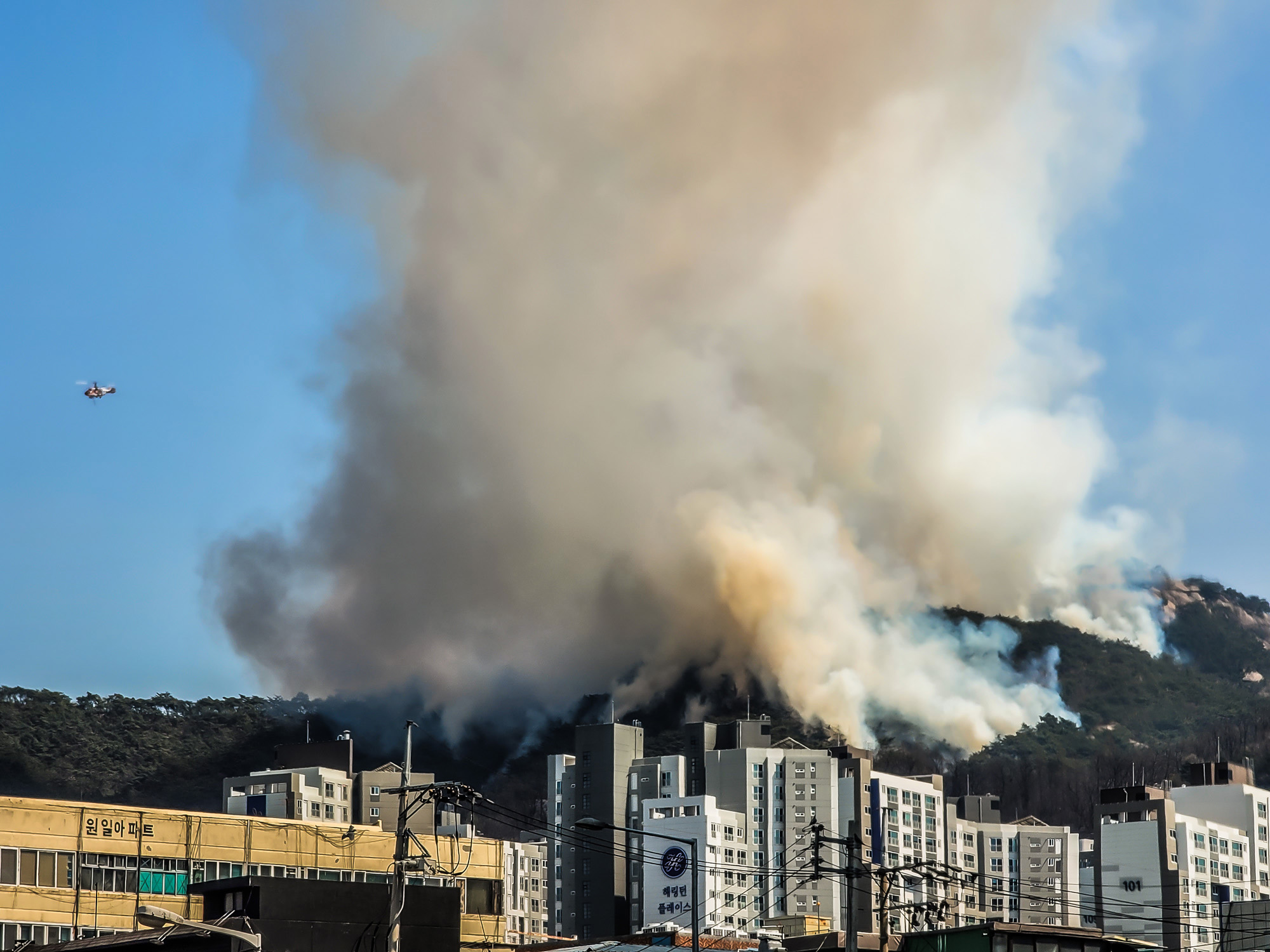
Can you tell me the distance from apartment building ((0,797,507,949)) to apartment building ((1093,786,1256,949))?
114851 millimetres

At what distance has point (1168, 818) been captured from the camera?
634 feet

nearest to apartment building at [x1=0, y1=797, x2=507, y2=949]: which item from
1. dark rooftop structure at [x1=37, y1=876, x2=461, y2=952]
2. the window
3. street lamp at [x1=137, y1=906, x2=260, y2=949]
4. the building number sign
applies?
the window

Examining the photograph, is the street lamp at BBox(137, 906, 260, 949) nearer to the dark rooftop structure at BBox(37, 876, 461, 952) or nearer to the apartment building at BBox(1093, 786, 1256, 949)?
the dark rooftop structure at BBox(37, 876, 461, 952)

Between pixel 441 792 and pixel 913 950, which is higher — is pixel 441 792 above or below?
above

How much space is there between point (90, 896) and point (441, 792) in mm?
39172

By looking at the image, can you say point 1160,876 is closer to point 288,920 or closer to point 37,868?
point 37,868

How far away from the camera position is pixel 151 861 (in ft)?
287

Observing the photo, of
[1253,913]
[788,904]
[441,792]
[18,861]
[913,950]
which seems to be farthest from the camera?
[788,904]

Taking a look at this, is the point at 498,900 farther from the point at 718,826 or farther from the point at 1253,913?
the point at 718,826

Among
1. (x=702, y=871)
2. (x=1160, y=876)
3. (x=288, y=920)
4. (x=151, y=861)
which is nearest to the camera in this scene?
(x=288, y=920)

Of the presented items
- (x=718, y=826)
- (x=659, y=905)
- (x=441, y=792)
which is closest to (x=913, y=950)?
(x=441, y=792)

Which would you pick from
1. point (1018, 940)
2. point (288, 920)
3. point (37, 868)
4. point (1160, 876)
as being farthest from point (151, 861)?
point (1160, 876)

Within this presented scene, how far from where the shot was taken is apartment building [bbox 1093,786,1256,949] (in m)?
187

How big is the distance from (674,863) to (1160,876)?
5365 cm
